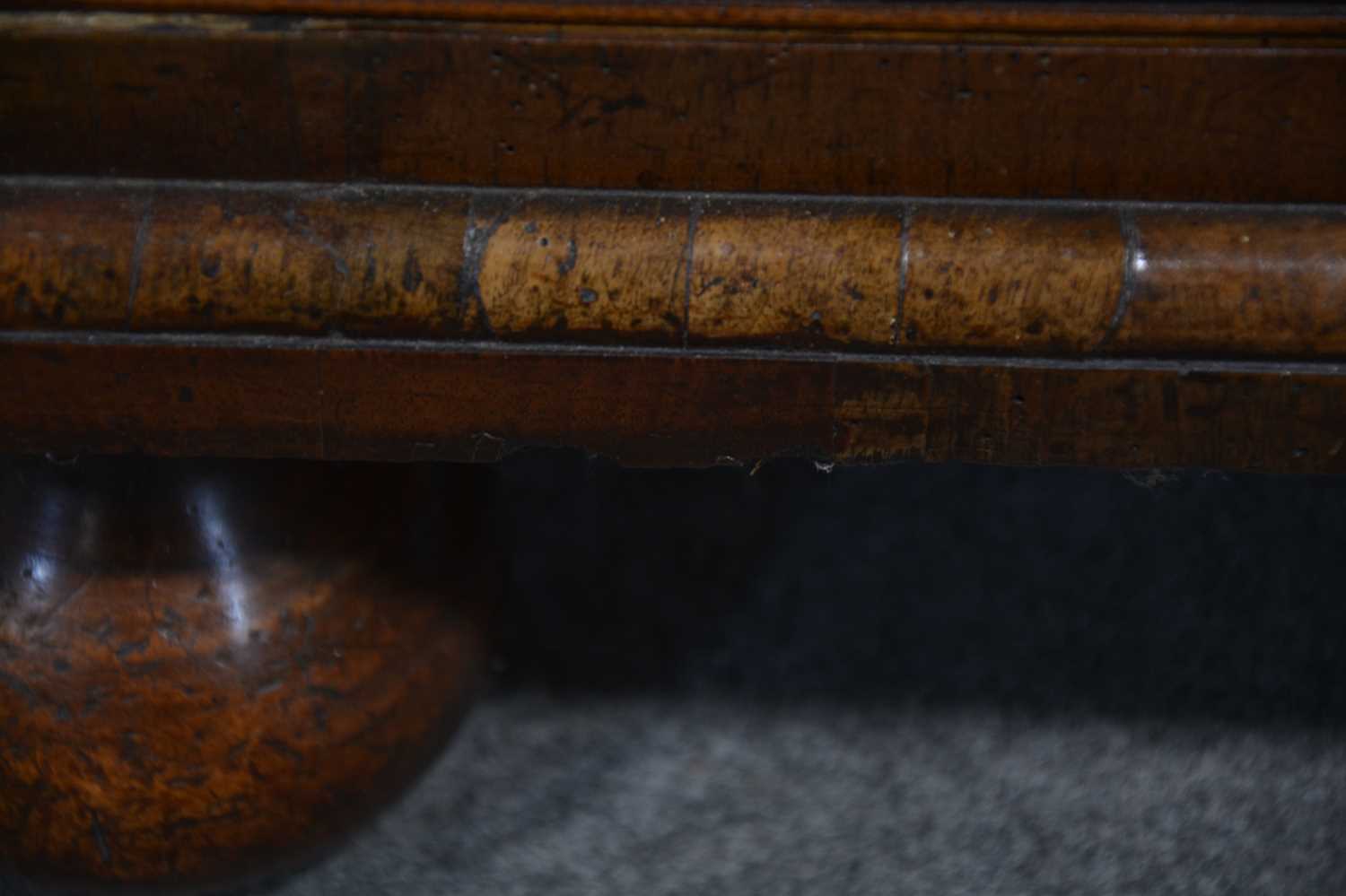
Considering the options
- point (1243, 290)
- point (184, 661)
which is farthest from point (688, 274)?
point (184, 661)

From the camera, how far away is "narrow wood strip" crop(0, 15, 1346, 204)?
0.72 metres

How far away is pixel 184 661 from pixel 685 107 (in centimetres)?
43

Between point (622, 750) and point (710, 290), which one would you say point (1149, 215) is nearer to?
point (710, 290)

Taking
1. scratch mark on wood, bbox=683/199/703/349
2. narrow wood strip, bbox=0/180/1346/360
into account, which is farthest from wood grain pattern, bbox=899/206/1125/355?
scratch mark on wood, bbox=683/199/703/349

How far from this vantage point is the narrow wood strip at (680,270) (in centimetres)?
73

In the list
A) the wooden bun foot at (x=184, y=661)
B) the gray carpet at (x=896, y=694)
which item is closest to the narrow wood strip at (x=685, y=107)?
the wooden bun foot at (x=184, y=661)

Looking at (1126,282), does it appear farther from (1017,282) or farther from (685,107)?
(685,107)

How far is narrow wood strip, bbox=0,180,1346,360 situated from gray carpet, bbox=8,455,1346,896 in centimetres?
39

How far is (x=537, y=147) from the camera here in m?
0.76

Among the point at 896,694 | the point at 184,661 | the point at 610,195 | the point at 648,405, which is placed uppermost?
the point at 610,195

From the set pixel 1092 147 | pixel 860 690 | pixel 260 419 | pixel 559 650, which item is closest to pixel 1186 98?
pixel 1092 147

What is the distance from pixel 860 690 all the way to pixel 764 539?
0.53 ft

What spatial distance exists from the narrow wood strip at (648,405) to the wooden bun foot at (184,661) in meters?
0.12

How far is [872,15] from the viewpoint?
72cm
